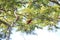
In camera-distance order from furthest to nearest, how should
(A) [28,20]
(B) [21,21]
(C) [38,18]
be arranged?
(B) [21,21]
(A) [28,20]
(C) [38,18]

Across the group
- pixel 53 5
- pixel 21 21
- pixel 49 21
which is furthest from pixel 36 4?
pixel 21 21

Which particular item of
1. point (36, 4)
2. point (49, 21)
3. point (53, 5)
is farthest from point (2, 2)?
point (49, 21)

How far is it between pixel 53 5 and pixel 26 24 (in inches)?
92.3

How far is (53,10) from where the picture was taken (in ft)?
18.2

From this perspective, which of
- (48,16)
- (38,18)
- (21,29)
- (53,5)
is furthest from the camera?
(21,29)

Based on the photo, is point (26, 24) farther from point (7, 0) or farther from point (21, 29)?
point (7, 0)

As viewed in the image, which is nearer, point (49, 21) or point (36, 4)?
point (36, 4)

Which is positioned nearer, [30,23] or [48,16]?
[48,16]

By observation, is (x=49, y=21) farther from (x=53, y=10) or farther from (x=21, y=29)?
(x=21, y=29)

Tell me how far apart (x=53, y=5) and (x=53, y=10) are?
20cm

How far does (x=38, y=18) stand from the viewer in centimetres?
689

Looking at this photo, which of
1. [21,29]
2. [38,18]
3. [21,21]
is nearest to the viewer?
[38,18]

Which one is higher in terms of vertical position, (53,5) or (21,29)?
(53,5)

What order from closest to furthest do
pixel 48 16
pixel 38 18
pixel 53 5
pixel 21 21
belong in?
pixel 53 5 → pixel 48 16 → pixel 38 18 → pixel 21 21
